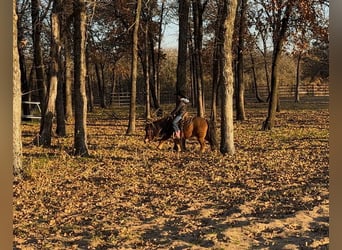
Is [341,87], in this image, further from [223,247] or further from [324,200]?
[324,200]

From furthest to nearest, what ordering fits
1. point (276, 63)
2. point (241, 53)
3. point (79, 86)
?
point (241, 53), point (276, 63), point (79, 86)

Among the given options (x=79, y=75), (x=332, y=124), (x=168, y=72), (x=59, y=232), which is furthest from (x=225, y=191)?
(x=168, y=72)

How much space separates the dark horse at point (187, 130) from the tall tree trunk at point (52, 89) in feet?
7.41

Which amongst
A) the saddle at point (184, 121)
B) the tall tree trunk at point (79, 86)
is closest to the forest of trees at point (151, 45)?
the tall tree trunk at point (79, 86)

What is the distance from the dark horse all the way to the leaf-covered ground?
14.5 inches

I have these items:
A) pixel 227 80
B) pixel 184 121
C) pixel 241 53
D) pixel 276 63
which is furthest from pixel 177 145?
pixel 241 53

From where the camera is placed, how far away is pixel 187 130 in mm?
8789

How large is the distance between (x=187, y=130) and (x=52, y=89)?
3327 millimetres

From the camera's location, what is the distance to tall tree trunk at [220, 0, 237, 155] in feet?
25.3

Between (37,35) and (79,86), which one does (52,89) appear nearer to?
(37,35)

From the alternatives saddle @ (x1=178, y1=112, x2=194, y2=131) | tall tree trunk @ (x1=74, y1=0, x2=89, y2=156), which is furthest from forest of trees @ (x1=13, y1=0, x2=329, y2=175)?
saddle @ (x1=178, y1=112, x2=194, y2=131)

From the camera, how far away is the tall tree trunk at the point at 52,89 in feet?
30.2

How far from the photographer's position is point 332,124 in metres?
0.59

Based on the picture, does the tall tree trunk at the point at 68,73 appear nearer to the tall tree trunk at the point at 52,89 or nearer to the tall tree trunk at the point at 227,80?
the tall tree trunk at the point at 52,89
